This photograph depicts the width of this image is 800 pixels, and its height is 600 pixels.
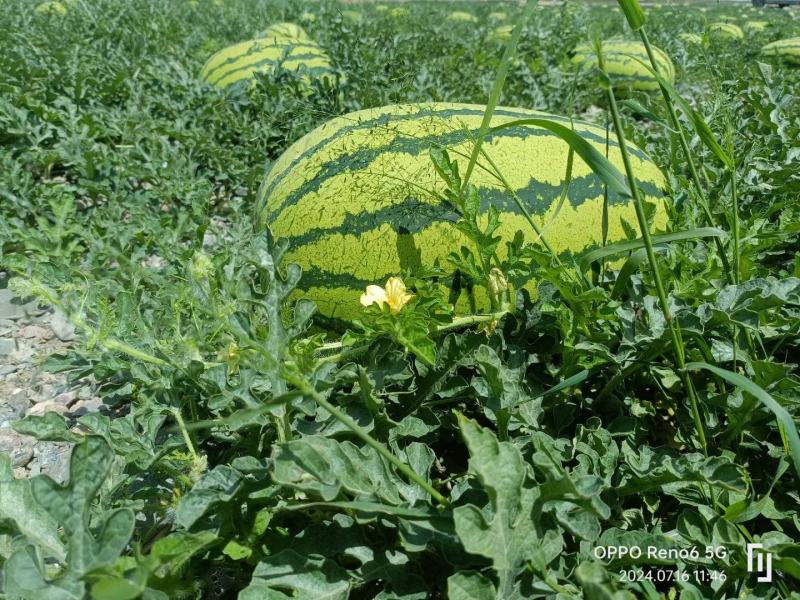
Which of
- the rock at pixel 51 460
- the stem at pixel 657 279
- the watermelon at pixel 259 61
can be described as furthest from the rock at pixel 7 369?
the watermelon at pixel 259 61

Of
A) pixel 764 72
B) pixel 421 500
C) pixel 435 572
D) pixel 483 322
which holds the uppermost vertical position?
pixel 764 72

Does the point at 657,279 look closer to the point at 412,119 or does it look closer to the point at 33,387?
the point at 412,119

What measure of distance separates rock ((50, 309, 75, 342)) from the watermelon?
185cm

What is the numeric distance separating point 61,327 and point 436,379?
1.55 m

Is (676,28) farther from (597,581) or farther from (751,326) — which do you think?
(597,581)

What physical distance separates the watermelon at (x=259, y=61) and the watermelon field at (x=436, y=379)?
1604mm

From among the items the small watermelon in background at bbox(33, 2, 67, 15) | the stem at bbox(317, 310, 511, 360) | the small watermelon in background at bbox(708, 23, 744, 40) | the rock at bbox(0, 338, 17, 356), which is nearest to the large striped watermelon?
the stem at bbox(317, 310, 511, 360)

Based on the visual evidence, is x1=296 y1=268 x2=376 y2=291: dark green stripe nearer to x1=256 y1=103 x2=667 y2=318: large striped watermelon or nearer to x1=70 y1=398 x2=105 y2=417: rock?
x1=256 y1=103 x2=667 y2=318: large striped watermelon

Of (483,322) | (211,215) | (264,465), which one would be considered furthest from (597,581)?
(211,215)

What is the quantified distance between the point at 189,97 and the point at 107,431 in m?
2.53

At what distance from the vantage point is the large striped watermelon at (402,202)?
5.74 feet

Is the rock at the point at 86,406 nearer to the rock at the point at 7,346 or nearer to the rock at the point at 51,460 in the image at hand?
the rock at the point at 51,460

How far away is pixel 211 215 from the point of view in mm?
2982

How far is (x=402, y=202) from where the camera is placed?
1.76 meters
